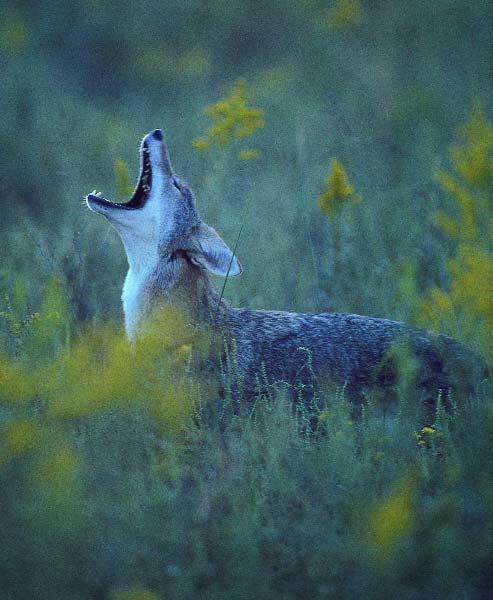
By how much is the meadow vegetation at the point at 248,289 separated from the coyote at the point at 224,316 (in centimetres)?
20

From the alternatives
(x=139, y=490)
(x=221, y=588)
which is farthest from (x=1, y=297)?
(x=221, y=588)

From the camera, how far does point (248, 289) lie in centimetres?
703

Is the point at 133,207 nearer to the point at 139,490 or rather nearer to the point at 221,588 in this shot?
the point at 139,490

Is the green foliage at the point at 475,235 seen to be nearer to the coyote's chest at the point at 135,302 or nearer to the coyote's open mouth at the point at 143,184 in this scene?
the coyote's chest at the point at 135,302

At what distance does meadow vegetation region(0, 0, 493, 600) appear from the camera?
3305 mm

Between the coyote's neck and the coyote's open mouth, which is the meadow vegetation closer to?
the coyote's neck

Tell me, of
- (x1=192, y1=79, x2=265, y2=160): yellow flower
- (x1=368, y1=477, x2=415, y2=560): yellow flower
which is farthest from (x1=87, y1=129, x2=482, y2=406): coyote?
(x1=368, y1=477, x2=415, y2=560): yellow flower

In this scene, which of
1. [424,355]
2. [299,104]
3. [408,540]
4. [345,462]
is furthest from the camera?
[299,104]

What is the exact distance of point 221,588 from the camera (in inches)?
132

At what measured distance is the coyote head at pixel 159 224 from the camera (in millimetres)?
5703

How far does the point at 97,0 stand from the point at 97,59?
4.66 feet

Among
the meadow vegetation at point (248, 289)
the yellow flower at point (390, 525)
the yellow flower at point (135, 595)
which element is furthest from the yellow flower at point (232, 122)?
the yellow flower at point (135, 595)

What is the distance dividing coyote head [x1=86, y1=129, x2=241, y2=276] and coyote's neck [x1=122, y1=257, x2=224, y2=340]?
0.04 m

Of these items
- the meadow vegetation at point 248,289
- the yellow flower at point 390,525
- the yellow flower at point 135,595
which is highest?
the meadow vegetation at point 248,289
